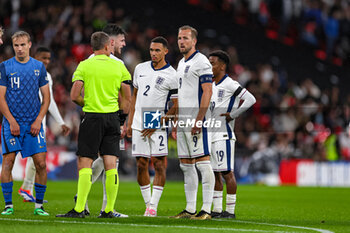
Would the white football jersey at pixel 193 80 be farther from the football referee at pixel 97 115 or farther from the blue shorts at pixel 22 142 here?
the blue shorts at pixel 22 142

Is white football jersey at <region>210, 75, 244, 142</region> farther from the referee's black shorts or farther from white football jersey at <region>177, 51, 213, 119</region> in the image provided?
the referee's black shorts

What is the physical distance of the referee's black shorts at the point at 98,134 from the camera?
28.3 ft

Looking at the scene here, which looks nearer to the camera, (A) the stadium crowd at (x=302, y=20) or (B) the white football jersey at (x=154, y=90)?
(B) the white football jersey at (x=154, y=90)

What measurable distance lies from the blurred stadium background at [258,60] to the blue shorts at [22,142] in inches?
505

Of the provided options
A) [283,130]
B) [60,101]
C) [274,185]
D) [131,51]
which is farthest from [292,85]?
[60,101]

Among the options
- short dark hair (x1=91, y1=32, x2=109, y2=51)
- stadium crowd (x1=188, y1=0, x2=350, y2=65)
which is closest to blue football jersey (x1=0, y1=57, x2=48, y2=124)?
short dark hair (x1=91, y1=32, x2=109, y2=51)

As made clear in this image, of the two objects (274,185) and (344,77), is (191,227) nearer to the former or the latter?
(274,185)

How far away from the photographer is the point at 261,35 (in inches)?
1105

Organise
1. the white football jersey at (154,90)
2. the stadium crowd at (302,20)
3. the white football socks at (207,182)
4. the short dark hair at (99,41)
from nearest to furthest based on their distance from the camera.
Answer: the short dark hair at (99,41) → the white football socks at (207,182) → the white football jersey at (154,90) → the stadium crowd at (302,20)

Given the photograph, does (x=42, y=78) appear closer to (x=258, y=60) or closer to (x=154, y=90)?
(x=154, y=90)

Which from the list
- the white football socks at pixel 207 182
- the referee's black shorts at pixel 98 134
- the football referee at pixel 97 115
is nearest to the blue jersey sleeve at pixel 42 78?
the football referee at pixel 97 115

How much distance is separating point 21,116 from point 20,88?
0.37 metres

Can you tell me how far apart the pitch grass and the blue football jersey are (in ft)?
4.39

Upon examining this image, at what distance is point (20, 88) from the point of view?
943 cm
